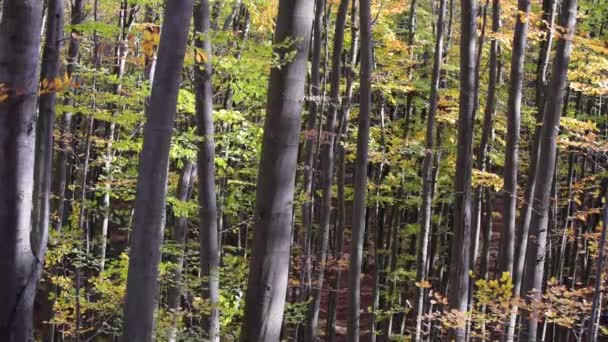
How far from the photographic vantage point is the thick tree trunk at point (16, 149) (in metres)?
4.07

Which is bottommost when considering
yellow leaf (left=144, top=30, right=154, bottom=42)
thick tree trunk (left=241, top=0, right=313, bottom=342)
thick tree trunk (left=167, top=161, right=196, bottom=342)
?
thick tree trunk (left=167, top=161, right=196, bottom=342)

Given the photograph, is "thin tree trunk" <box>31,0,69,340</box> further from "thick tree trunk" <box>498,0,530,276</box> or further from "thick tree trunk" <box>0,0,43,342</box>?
"thick tree trunk" <box>498,0,530,276</box>

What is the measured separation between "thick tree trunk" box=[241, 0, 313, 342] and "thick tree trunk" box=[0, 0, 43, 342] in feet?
5.61

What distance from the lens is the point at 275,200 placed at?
11.7 ft

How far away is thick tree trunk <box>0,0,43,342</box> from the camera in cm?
407

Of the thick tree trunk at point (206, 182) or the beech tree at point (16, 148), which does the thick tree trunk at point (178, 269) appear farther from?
the beech tree at point (16, 148)

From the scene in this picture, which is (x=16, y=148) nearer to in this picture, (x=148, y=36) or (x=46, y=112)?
(x=148, y=36)

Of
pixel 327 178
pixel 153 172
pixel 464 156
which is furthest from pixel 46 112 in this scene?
pixel 327 178

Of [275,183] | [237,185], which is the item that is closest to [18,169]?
[275,183]

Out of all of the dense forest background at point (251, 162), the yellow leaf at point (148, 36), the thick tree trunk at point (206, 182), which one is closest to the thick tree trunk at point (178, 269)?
the dense forest background at point (251, 162)

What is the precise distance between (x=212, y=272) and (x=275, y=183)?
4265mm

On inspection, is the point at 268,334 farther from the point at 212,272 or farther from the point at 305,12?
the point at 212,272

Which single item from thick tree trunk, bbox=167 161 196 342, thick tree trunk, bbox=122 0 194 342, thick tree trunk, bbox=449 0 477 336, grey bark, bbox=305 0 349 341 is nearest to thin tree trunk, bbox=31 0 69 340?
thick tree trunk, bbox=167 161 196 342

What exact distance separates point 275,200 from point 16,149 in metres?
1.90
